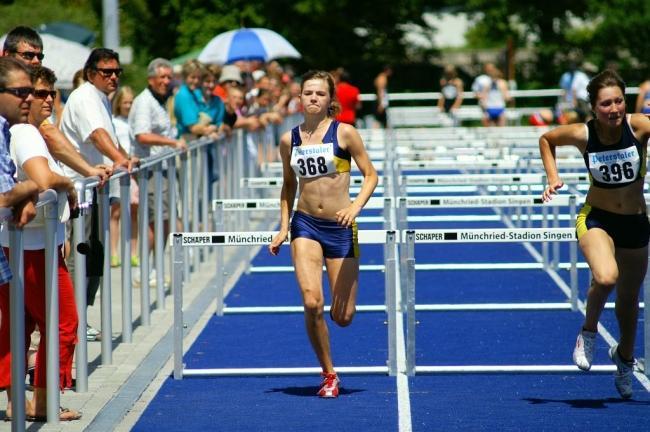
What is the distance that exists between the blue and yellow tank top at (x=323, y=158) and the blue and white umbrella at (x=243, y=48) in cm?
1513

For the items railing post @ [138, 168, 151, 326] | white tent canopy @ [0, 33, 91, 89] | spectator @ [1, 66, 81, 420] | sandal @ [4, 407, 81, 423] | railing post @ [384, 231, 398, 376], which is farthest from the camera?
white tent canopy @ [0, 33, 91, 89]

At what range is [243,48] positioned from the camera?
79.7 feet

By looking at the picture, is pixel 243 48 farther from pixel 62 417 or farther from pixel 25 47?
pixel 62 417

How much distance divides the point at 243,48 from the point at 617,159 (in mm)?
16423

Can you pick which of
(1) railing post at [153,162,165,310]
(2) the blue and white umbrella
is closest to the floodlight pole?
(2) the blue and white umbrella

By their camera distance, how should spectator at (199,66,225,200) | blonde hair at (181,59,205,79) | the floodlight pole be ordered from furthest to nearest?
the floodlight pole, spectator at (199,66,225,200), blonde hair at (181,59,205,79)

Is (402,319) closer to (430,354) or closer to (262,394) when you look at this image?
(430,354)

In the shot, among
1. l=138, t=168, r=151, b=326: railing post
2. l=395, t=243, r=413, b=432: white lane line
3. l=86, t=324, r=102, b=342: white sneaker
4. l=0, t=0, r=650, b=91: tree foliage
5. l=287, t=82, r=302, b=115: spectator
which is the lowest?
l=395, t=243, r=413, b=432: white lane line

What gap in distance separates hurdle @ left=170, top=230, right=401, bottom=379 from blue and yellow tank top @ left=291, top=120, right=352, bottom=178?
1.95ft

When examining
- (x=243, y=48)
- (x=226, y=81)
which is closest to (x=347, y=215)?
(x=226, y=81)

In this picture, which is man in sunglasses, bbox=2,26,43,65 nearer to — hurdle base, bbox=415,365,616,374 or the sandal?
the sandal

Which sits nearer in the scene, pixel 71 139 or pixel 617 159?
pixel 617 159

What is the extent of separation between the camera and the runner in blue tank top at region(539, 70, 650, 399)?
327 inches

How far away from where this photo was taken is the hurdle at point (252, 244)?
922 cm
